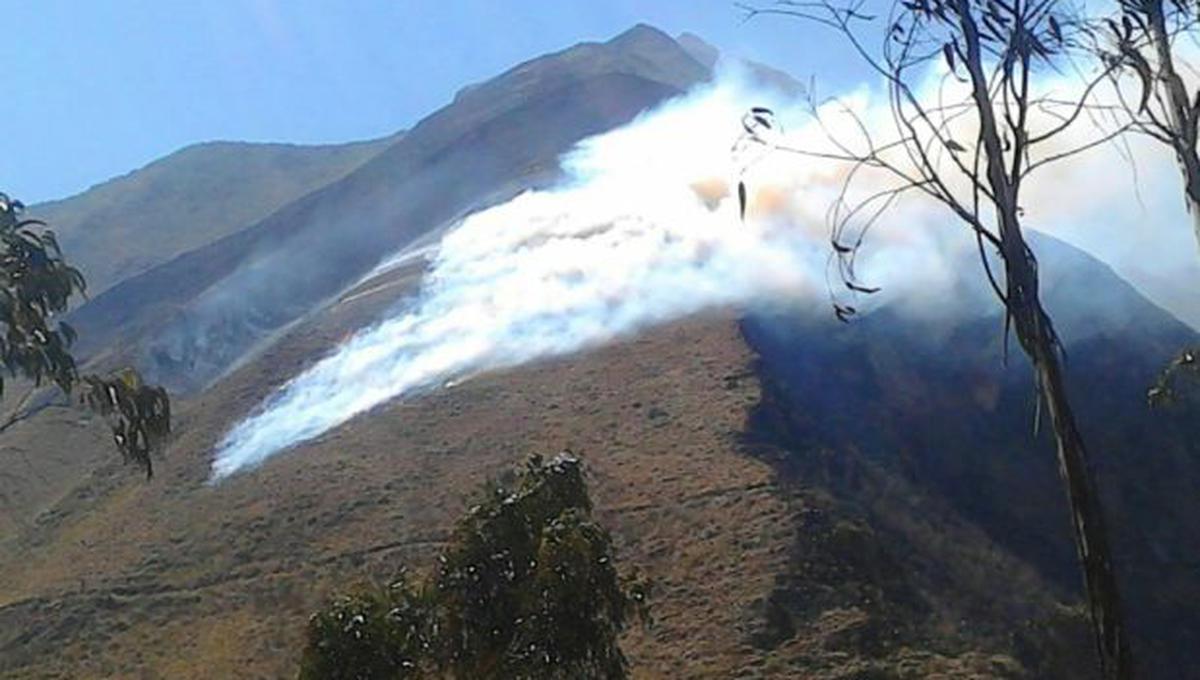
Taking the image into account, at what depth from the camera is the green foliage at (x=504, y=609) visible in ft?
52.6

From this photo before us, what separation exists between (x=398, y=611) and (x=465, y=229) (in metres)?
75.5

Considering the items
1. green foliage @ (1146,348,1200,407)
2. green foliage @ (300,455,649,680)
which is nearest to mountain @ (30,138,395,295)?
green foliage @ (300,455,649,680)

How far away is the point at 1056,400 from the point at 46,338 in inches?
319

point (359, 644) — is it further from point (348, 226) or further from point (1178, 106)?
point (348, 226)

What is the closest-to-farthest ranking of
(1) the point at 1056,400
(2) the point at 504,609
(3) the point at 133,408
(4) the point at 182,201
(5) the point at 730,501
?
(1) the point at 1056,400
(3) the point at 133,408
(2) the point at 504,609
(5) the point at 730,501
(4) the point at 182,201

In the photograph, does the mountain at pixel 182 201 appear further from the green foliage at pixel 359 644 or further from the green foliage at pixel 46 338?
the green foliage at pixel 46 338

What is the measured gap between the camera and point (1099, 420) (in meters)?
53.8

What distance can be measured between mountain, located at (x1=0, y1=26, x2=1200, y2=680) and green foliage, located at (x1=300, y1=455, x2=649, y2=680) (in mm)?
17864

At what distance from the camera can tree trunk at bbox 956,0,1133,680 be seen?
7.13 metres

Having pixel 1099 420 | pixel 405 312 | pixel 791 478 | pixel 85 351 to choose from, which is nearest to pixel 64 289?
pixel 791 478

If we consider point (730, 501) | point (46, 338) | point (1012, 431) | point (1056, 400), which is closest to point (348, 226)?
point (1012, 431)

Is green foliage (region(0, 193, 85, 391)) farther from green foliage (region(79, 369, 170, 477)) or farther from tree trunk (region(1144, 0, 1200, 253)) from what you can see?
tree trunk (region(1144, 0, 1200, 253))

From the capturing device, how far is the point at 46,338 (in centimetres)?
1124

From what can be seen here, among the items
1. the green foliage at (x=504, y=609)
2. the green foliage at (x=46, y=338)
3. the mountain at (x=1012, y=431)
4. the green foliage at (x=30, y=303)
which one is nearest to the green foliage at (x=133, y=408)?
the green foliage at (x=46, y=338)
